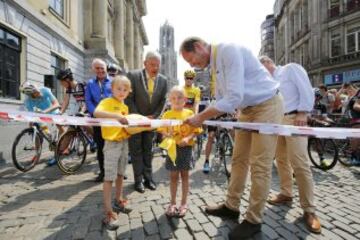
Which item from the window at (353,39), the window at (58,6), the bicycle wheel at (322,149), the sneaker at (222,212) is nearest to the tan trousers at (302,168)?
the sneaker at (222,212)

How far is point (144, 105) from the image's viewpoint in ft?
17.1

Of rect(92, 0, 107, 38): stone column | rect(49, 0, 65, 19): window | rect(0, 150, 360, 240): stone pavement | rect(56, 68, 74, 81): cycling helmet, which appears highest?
rect(92, 0, 107, 38): stone column

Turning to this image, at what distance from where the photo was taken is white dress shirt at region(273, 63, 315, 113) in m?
3.90

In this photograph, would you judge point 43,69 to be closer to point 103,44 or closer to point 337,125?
point 103,44

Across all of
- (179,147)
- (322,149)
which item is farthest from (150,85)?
(322,149)

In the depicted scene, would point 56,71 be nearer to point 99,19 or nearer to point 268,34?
point 99,19

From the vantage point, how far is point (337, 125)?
311 inches

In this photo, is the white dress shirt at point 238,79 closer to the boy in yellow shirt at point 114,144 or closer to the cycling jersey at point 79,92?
the boy in yellow shirt at point 114,144

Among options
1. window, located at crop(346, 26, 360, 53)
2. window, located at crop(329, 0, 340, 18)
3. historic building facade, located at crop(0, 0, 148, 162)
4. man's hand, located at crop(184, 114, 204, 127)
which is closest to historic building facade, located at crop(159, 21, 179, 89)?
window, located at crop(329, 0, 340, 18)

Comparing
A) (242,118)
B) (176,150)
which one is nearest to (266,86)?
(242,118)

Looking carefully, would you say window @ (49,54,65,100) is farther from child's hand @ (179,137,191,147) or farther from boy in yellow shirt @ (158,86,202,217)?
child's hand @ (179,137,191,147)

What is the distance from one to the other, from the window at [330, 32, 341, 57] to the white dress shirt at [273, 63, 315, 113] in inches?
1219

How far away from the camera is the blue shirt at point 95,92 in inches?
226

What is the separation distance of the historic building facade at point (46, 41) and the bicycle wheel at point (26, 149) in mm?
1643
